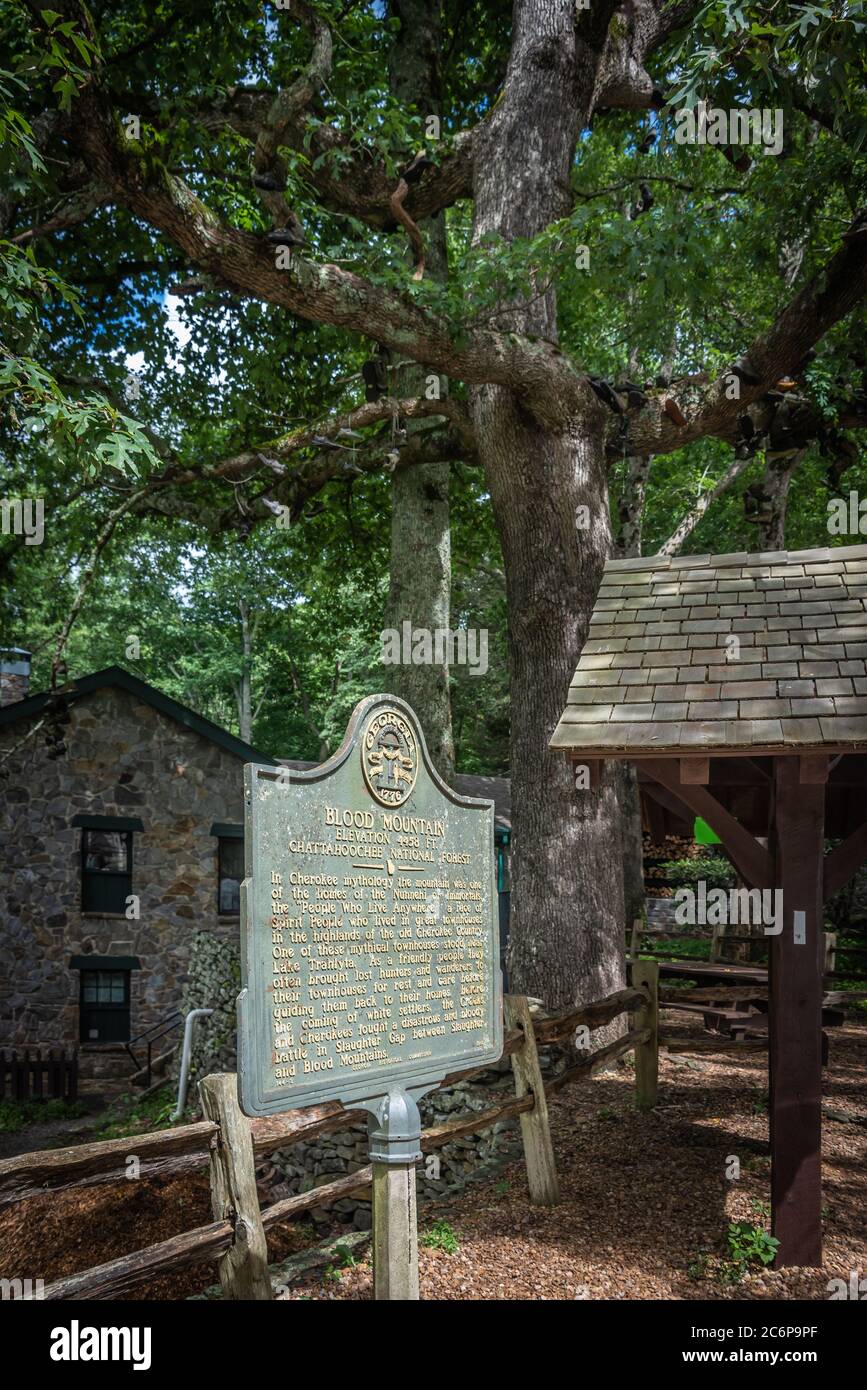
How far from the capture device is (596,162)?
14867mm

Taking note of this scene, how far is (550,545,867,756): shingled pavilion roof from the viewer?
552 centimetres

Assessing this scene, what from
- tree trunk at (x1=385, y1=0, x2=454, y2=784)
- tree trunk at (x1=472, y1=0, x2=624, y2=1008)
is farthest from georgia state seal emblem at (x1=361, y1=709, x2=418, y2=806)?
tree trunk at (x1=385, y1=0, x2=454, y2=784)

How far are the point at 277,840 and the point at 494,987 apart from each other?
1.60m

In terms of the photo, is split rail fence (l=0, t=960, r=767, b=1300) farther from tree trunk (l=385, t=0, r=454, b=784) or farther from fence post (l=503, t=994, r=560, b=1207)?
tree trunk (l=385, t=0, r=454, b=784)

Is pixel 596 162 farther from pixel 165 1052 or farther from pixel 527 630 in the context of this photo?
pixel 165 1052

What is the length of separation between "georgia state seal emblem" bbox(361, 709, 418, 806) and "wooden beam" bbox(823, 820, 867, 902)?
332cm

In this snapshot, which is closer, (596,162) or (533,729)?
(533,729)

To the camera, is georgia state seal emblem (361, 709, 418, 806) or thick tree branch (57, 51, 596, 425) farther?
thick tree branch (57, 51, 596, 425)

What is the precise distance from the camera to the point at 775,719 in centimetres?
549

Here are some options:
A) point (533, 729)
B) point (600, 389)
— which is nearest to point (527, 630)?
point (533, 729)

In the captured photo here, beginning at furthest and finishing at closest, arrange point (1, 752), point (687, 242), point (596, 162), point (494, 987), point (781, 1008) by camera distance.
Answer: point (1, 752), point (596, 162), point (687, 242), point (781, 1008), point (494, 987)

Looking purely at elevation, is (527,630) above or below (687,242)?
below

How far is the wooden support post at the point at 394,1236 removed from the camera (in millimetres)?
3514

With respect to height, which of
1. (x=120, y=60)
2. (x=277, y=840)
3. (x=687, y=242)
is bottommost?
(x=277, y=840)
